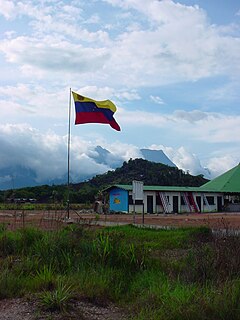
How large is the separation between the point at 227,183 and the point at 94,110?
104 ft

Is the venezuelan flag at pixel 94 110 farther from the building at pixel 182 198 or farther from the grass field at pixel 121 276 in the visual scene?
the building at pixel 182 198

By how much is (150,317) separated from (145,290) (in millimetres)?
1016

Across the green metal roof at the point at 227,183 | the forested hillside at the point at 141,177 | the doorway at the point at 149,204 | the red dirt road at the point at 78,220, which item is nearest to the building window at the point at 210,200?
the green metal roof at the point at 227,183

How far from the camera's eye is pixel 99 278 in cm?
589

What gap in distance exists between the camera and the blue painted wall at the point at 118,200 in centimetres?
4038

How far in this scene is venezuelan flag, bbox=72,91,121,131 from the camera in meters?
20.9

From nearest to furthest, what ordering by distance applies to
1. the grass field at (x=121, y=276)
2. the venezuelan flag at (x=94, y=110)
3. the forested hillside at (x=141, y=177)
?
the grass field at (x=121, y=276)
the venezuelan flag at (x=94, y=110)
the forested hillside at (x=141, y=177)

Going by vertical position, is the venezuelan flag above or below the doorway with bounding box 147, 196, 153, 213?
above

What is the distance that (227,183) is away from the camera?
49.5 m

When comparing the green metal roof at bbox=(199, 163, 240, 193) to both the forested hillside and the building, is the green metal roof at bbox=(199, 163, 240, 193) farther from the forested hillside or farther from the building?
the forested hillside

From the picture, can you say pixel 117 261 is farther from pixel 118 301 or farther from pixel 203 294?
pixel 203 294

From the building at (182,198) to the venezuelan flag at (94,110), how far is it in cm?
1674

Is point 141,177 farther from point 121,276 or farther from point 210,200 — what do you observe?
point 121,276

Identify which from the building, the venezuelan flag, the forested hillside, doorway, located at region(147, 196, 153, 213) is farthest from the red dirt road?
the forested hillside
